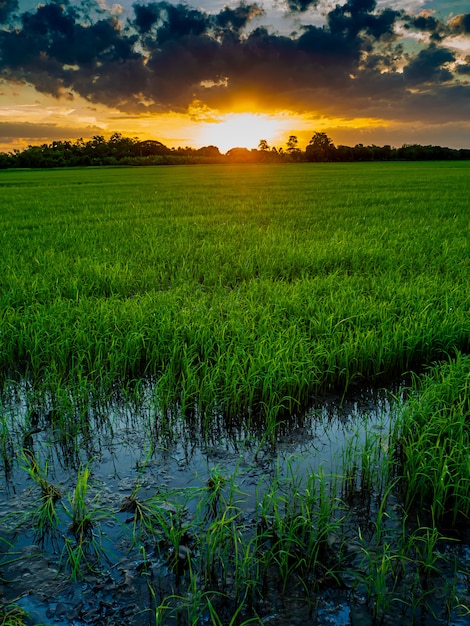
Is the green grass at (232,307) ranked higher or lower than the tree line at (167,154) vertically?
lower

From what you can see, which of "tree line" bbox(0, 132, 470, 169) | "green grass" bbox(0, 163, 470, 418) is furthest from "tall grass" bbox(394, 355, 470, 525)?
"tree line" bbox(0, 132, 470, 169)

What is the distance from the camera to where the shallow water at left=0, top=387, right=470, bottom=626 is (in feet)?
6.54

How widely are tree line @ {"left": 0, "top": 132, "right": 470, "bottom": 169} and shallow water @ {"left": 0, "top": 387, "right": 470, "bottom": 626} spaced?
8553cm

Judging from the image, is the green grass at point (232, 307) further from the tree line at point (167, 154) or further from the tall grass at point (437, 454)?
the tree line at point (167, 154)

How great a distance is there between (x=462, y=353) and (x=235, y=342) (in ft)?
7.46

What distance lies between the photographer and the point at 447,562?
2.21 meters

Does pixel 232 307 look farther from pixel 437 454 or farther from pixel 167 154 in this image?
pixel 167 154

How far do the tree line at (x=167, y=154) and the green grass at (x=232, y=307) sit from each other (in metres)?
79.3

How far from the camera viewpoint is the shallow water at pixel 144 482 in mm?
1992

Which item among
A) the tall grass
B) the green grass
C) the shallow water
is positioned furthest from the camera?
the green grass

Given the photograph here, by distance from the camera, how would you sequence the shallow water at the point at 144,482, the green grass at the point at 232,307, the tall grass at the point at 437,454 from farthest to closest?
the green grass at the point at 232,307 → the tall grass at the point at 437,454 → the shallow water at the point at 144,482

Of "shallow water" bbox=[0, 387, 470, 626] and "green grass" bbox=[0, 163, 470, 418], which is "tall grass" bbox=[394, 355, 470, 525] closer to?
"shallow water" bbox=[0, 387, 470, 626]

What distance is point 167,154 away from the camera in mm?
97312

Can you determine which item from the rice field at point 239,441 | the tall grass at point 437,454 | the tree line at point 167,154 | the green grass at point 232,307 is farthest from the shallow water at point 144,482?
the tree line at point 167,154
